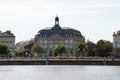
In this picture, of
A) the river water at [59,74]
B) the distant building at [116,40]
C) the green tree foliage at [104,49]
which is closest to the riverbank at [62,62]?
the river water at [59,74]

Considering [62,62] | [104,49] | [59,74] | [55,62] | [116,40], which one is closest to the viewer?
[59,74]

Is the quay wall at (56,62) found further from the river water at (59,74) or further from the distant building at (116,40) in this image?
the distant building at (116,40)

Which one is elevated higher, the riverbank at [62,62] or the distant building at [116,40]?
the distant building at [116,40]

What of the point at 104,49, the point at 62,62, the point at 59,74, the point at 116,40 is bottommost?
the point at 59,74

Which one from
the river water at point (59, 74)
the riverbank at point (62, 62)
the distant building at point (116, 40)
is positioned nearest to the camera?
the river water at point (59, 74)

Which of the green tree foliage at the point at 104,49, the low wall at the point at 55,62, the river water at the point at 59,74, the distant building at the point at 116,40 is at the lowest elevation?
the river water at the point at 59,74

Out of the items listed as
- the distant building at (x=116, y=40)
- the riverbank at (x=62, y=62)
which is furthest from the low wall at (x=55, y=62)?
the distant building at (x=116, y=40)

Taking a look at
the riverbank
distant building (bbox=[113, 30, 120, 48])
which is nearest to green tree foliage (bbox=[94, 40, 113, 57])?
distant building (bbox=[113, 30, 120, 48])

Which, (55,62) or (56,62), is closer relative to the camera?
(56,62)

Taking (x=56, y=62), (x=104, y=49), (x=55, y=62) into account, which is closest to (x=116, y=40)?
(x=104, y=49)

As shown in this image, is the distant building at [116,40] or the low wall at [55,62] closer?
the low wall at [55,62]

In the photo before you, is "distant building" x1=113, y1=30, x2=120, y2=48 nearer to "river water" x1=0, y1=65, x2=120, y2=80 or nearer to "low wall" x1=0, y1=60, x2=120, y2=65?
"low wall" x1=0, y1=60, x2=120, y2=65

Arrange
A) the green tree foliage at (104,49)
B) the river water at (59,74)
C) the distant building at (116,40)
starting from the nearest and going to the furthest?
the river water at (59,74) < the green tree foliage at (104,49) < the distant building at (116,40)

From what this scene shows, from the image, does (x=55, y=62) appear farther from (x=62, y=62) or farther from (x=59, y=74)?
(x=59, y=74)
